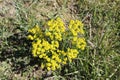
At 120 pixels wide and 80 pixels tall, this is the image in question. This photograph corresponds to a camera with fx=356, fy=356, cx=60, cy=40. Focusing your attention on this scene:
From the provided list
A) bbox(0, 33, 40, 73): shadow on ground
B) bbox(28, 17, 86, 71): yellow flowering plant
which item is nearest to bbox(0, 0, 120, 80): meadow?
bbox(0, 33, 40, 73): shadow on ground

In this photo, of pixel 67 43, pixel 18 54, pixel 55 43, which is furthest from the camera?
pixel 18 54

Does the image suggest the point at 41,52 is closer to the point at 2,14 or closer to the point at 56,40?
the point at 56,40

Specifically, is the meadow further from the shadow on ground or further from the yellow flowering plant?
the yellow flowering plant

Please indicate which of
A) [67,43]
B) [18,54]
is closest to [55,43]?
[67,43]

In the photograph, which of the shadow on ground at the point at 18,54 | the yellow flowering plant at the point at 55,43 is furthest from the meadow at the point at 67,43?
the yellow flowering plant at the point at 55,43

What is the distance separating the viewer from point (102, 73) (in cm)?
344

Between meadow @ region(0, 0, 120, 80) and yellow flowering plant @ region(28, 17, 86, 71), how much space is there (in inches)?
5.6

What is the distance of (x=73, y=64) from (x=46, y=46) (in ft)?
1.36

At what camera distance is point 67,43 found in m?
3.45

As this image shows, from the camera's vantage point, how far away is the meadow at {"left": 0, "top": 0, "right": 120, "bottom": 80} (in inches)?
136

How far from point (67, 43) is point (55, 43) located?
0.66 feet

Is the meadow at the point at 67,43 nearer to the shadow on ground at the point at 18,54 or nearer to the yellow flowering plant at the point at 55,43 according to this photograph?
the shadow on ground at the point at 18,54

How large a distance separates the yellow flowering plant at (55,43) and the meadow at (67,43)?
5.6 inches

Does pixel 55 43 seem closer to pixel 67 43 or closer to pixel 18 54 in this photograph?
pixel 67 43
